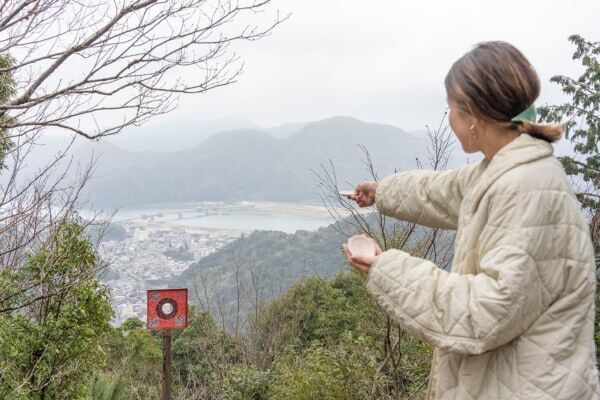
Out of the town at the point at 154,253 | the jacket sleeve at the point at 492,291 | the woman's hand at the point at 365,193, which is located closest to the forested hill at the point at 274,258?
the town at the point at 154,253

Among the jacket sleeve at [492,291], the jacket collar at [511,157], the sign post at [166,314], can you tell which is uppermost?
the jacket collar at [511,157]

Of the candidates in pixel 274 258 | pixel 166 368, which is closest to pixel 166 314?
pixel 166 368

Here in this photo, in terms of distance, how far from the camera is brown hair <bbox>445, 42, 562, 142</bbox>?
72 cm

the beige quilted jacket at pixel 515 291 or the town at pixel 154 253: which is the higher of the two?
the beige quilted jacket at pixel 515 291

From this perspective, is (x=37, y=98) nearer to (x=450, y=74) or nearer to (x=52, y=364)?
(x=450, y=74)

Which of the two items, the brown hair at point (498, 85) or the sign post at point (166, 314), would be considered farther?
the sign post at point (166, 314)

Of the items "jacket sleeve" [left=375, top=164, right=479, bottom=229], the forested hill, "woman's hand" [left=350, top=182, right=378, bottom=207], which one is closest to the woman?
"jacket sleeve" [left=375, top=164, right=479, bottom=229]

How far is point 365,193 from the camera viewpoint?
111 centimetres

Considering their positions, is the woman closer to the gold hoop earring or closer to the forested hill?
the gold hoop earring

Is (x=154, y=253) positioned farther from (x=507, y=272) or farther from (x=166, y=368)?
(x=507, y=272)

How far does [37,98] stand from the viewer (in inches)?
79.7

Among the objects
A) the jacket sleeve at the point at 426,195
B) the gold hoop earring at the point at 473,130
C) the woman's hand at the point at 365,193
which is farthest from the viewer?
the woman's hand at the point at 365,193

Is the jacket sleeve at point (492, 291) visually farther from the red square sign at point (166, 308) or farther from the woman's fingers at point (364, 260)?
the red square sign at point (166, 308)

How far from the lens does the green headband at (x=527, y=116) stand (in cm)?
74
